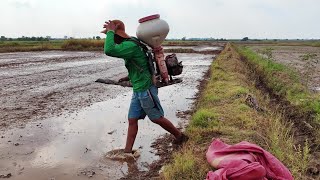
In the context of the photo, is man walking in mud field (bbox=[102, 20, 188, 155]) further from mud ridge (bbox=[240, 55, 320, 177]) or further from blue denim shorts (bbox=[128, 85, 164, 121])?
mud ridge (bbox=[240, 55, 320, 177])

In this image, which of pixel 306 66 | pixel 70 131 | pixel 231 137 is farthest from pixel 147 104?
pixel 306 66

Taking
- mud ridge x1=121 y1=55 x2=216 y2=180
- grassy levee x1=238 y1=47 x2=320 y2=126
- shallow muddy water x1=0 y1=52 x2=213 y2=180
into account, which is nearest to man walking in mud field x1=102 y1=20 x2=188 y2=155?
mud ridge x1=121 y1=55 x2=216 y2=180

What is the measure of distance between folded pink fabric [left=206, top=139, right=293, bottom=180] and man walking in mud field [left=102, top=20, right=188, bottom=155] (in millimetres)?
1222

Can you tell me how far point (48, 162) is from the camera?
5039 mm

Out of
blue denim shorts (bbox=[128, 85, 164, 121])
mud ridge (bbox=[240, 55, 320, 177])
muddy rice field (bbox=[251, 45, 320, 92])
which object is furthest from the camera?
muddy rice field (bbox=[251, 45, 320, 92])

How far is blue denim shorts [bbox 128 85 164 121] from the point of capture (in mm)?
5004

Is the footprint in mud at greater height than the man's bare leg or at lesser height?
lesser

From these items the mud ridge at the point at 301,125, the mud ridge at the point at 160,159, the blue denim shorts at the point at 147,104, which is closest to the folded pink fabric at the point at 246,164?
the mud ridge at the point at 160,159

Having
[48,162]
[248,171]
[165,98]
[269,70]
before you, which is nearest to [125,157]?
[48,162]

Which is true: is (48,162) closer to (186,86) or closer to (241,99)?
(241,99)

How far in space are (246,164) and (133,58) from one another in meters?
2.17

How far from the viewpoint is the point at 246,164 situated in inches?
134

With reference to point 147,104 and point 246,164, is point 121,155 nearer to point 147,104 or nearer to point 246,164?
point 147,104

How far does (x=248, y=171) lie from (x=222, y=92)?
6.35m
